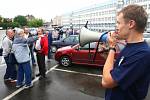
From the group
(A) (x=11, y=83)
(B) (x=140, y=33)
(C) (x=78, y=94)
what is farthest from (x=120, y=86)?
(A) (x=11, y=83)

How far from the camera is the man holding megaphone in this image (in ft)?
7.95

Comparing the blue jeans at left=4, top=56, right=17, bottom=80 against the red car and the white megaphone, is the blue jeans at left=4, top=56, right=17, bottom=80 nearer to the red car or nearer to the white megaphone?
the red car

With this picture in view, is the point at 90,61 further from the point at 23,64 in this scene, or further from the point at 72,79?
the point at 23,64

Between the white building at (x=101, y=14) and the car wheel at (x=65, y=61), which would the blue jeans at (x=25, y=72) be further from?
the white building at (x=101, y=14)

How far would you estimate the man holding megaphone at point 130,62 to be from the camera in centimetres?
242

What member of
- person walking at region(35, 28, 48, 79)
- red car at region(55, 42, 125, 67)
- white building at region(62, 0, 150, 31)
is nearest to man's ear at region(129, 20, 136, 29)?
person walking at region(35, 28, 48, 79)

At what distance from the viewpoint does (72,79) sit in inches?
398

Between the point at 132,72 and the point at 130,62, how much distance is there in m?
0.09

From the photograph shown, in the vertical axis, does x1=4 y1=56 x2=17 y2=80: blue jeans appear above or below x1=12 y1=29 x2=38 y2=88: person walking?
below

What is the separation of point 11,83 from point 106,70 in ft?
23.6

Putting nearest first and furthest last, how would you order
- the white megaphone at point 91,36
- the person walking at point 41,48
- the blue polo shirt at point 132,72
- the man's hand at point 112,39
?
1. the blue polo shirt at point 132,72
2. the man's hand at point 112,39
3. the white megaphone at point 91,36
4. the person walking at point 41,48

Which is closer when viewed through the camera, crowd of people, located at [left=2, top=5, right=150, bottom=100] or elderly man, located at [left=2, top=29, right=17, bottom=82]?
crowd of people, located at [left=2, top=5, right=150, bottom=100]

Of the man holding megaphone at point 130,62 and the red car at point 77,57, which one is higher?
the man holding megaphone at point 130,62

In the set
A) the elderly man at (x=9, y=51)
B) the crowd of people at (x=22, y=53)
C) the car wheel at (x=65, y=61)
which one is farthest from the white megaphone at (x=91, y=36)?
the car wheel at (x=65, y=61)
